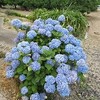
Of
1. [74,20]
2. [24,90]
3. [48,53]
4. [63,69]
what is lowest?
[74,20]

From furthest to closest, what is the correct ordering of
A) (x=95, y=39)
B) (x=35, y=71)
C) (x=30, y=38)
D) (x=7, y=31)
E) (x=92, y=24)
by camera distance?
(x=92, y=24), (x=95, y=39), (x=7, y=31), (x=30, y=38), (x=35, y=71)

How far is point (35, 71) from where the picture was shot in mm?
3453

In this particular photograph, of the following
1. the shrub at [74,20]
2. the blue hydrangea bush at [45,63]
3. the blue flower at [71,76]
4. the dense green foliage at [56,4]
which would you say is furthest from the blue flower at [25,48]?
the dense green foliage at [56,4]

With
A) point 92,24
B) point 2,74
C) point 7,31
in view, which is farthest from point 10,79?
point 92,24

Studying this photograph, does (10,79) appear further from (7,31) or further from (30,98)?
(7,31)

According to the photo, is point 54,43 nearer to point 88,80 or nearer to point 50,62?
point 50,62

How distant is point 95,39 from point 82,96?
489cm

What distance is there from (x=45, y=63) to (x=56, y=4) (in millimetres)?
8846

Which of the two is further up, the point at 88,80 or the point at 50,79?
the point at 50,79

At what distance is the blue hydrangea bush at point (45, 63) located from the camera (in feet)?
11.2

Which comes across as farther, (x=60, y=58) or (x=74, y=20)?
(x=74, y=20)

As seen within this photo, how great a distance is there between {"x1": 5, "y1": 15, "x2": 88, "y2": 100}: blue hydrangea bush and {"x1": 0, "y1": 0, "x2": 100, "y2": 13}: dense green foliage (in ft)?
26.8

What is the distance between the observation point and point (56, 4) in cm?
1215

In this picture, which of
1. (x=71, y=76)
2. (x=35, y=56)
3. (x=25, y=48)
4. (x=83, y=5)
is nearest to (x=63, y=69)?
(x=71, y=76)
